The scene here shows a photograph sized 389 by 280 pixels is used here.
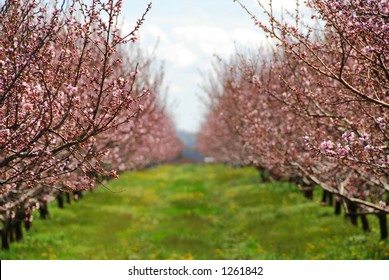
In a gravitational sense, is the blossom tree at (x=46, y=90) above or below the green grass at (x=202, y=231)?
above

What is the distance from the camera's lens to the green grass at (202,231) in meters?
17.3

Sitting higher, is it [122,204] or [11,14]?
[11,14]

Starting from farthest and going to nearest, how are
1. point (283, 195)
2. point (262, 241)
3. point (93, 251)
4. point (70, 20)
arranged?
1. point (283, 195)
2. point (262, 241)
3. point (93, 251)
4. point (70, 20)

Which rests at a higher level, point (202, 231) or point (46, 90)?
point (46, 90)

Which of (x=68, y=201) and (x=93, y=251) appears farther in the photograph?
(x=68, y=201)

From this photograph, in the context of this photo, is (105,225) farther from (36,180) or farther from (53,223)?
(36,180)

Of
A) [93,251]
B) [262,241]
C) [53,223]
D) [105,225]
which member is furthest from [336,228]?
[53,223]

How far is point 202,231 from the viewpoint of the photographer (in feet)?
75.0

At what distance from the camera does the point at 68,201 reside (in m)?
31.9

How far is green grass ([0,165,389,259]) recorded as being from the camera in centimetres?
1727

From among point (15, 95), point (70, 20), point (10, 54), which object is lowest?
point (15, 95)

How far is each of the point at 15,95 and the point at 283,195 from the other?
24.9 metres

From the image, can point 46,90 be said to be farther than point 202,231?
No

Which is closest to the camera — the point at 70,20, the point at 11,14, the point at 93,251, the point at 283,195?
the point at 70,20
